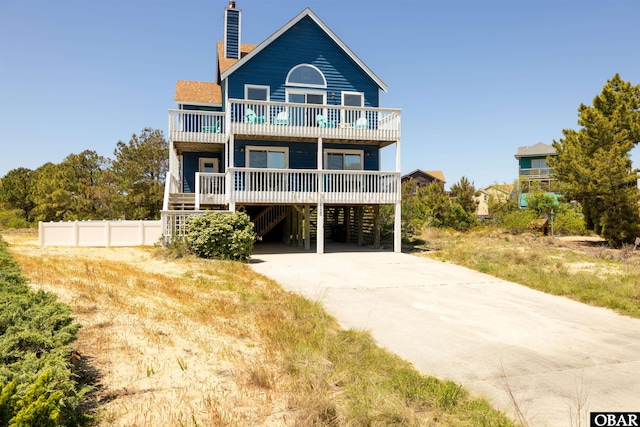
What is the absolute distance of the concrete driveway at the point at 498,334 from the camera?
4246mm

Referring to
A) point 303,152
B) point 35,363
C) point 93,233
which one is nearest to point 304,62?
point 303,152

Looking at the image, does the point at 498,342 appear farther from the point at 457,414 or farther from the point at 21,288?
the point at 21,288

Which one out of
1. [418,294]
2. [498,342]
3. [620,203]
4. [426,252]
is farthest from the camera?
[620,203]

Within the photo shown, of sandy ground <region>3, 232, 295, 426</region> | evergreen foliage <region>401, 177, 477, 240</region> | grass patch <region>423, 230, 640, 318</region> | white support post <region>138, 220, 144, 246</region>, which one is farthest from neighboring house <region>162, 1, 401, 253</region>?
sandy ground <region>3, 232, 295, 426</region>

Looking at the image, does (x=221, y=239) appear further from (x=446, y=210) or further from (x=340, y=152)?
(x=446, y=210)

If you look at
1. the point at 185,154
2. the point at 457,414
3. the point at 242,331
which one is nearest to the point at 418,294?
the point at 242,331

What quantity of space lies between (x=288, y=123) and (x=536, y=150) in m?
44.7

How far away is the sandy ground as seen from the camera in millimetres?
3564

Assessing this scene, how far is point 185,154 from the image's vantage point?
22875 millimetres

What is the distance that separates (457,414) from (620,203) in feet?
78.5

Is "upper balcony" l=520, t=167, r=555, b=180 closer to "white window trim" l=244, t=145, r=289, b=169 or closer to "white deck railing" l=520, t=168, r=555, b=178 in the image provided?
"white deck railing" l=520, t=168, r=555, b=178

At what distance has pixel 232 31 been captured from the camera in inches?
912

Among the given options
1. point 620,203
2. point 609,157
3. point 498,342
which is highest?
point 609,157

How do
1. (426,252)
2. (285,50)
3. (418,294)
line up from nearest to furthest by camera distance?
(418,294), (426,252), (285,50)
